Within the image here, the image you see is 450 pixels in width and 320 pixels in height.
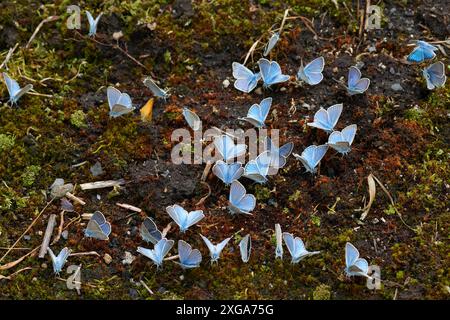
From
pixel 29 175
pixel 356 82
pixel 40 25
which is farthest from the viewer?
pixel 40 25

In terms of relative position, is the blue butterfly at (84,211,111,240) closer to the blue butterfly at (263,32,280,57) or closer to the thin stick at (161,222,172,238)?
the thin stick at (161,222,172,238)

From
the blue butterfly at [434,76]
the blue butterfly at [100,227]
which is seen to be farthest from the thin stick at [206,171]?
the blue butterfly at [434,76]

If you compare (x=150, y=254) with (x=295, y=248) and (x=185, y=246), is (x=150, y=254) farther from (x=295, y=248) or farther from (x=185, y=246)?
(x=295, y=248)

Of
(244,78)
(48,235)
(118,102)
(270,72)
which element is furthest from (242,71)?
(48,235)

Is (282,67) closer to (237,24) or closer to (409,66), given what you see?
(237,24)

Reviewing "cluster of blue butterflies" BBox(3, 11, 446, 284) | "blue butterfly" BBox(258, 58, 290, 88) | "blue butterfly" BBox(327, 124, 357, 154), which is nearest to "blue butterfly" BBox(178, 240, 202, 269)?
"cluster of blue butterflies" BBox(3, 11, 446, 284)
